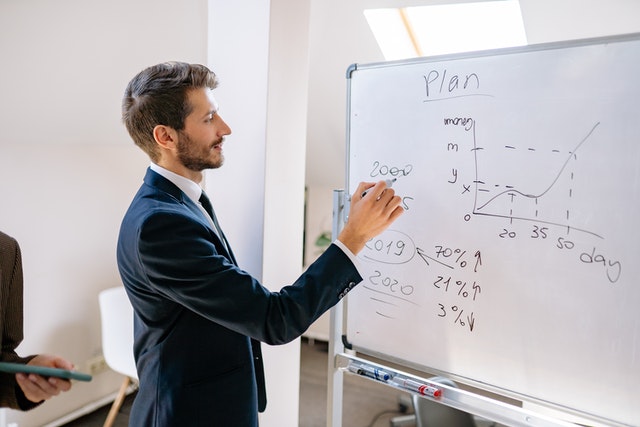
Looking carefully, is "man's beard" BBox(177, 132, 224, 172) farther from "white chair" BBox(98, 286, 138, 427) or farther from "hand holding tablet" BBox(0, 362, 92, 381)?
"white chair" BBox(98, 286, 138, 427)

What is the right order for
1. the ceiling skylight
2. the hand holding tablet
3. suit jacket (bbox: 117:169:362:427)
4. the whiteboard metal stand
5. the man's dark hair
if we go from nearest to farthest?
the hand holding tablet < suit jacket (bbox: 117:169:362:427) < the man's dark hair < the whiteboard metal stand < the ceiling skylight

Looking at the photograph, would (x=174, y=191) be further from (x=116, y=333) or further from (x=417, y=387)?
(x=116, y=333)

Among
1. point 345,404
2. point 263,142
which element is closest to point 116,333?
point 345,404

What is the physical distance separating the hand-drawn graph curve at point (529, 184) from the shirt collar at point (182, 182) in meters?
0.69

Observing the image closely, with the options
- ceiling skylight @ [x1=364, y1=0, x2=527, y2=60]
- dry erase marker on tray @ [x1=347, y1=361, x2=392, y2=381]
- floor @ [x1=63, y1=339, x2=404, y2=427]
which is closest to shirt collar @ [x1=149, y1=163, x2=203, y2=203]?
dry erase marker on tray @ [x1=347, y1=361, x2=392, y2=381]

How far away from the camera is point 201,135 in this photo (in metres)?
1.19

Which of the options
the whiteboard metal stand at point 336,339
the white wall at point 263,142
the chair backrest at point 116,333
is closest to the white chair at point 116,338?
the chair backrest at point 116,333

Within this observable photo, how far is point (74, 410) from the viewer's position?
2693 millimetres

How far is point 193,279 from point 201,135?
363 mm

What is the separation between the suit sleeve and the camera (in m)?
1.01

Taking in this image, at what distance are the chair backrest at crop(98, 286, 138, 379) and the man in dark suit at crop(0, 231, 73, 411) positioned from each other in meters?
1.69

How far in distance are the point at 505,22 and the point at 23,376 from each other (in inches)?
94.6

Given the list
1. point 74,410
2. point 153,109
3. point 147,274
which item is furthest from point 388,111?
point 74,410

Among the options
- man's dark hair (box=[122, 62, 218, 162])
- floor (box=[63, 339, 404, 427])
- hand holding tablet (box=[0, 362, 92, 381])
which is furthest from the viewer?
floor (box=[63, 339, 404, 427])
